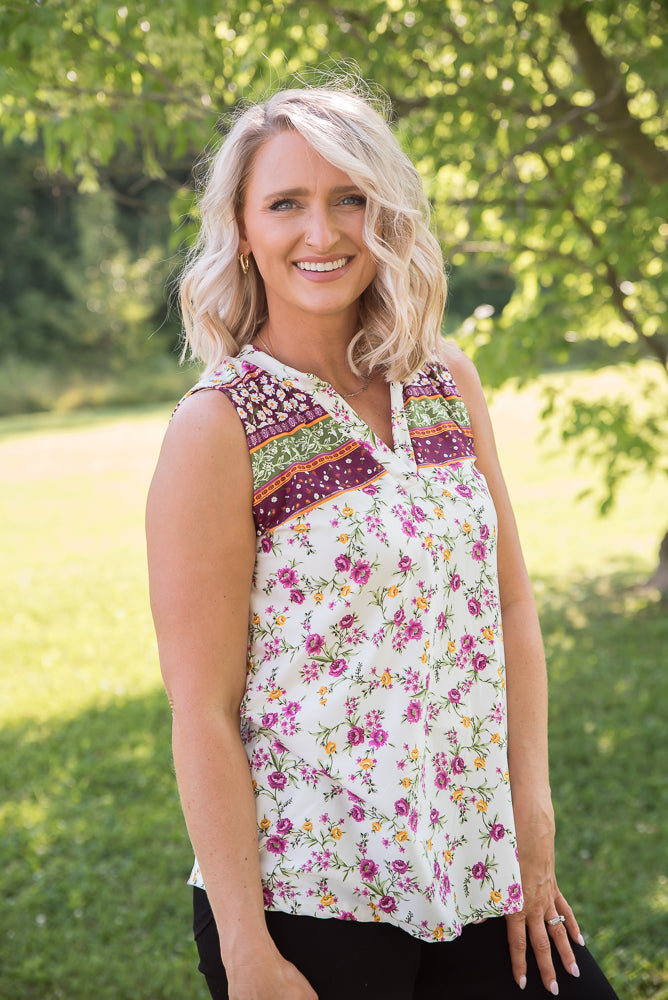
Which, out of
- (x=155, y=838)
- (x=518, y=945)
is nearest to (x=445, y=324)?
(x=155, y=838)

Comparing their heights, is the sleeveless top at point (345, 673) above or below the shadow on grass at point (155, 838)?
above

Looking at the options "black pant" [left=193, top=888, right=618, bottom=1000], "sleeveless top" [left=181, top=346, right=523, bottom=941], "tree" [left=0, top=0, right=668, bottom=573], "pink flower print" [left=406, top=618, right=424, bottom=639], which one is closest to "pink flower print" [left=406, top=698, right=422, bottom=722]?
"sleeveless top" [left=181, top=346, right=523, bottom=941]

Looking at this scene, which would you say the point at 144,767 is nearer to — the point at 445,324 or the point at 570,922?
the point at 445,324

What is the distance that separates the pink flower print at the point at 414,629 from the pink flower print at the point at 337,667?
119mm

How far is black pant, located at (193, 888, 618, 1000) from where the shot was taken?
1.62m

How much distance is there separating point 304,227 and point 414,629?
2.43 feet

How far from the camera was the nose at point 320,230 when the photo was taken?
1.73 metres

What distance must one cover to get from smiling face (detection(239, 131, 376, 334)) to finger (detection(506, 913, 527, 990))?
3.84ft

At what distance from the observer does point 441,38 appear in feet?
14.7

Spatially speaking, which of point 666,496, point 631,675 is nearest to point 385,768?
point 631,675

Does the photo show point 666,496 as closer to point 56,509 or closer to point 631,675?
point 631,675

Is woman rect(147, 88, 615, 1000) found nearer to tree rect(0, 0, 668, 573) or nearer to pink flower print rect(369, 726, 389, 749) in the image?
pink flower print rect(369, 726, 389, 749)

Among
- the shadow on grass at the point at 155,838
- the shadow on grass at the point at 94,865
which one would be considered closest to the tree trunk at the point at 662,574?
the shadow on grass at the point at 155,838

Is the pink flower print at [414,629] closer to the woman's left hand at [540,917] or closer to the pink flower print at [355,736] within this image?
the pink flower print at [355,736]
